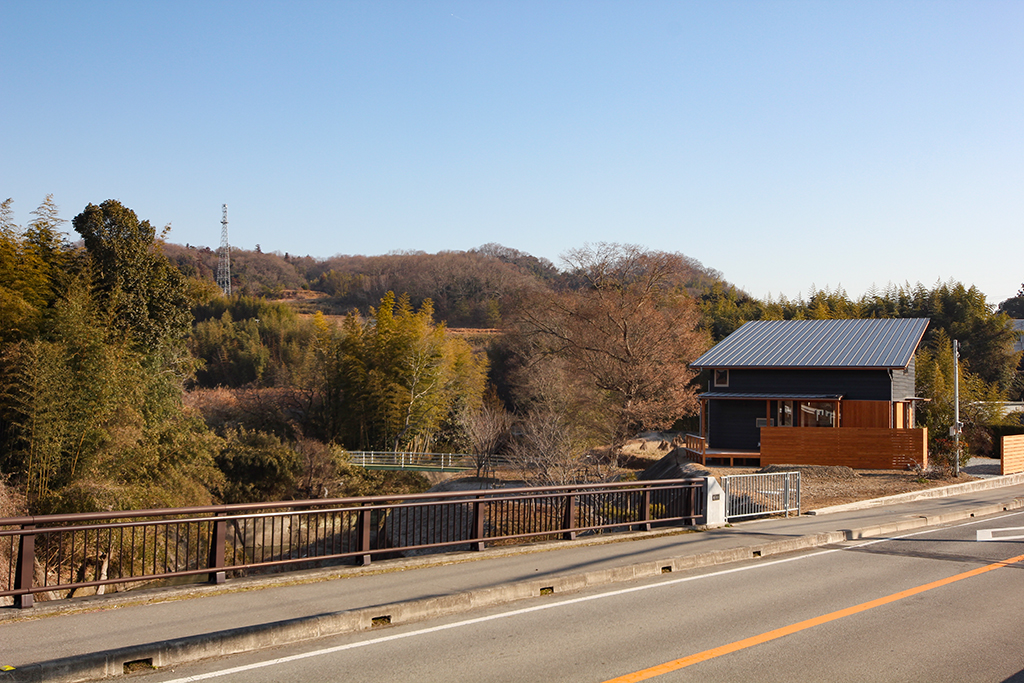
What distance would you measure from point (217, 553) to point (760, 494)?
515 inches

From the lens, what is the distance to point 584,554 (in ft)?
39.1

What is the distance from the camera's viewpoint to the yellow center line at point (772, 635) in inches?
248

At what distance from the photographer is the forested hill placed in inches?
4611

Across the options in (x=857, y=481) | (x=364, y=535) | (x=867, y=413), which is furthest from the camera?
(x=867, y=413)

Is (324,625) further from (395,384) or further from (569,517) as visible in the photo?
(395,384)

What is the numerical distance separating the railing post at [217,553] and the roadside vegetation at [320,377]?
14125 mm

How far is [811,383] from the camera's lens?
36.6m

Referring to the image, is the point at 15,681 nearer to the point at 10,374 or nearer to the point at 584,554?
the point at 584,554

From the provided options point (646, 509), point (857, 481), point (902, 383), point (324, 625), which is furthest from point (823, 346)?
point (324, 625)

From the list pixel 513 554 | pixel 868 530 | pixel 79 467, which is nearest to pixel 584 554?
pixel 513 554

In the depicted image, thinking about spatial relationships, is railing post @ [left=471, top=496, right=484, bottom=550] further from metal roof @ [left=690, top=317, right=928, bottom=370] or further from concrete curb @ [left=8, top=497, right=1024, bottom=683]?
metal roof @ [left=690, top=317, right=928, bottom=370]

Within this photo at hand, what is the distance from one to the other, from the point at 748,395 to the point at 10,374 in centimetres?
3083

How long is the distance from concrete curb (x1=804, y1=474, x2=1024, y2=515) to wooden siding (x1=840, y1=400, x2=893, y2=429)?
5.70 metres

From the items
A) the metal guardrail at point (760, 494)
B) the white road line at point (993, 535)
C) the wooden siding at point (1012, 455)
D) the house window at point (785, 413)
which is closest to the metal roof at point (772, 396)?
the house window at point (785, 413)
